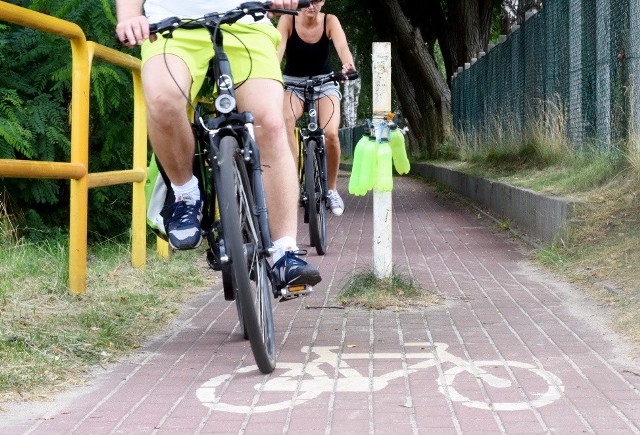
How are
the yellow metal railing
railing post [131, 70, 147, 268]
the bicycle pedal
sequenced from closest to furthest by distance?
the bicycle pedal < the yellow metal railing < railing post [131, 70, 147, 268]

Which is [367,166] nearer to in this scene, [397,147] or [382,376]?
[397,147]

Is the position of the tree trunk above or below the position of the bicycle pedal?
above

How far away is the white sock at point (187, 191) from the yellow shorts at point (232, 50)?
0.38 m

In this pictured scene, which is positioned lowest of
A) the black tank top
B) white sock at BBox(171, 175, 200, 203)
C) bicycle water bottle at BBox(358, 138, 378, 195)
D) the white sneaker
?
the white sneaker

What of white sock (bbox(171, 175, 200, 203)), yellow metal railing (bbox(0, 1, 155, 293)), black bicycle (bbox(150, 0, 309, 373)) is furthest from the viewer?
yellow metal railing (bbox(0, 1, 155, 293))

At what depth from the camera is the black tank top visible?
9016mm

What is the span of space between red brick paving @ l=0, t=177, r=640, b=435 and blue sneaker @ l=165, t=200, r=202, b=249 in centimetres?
51

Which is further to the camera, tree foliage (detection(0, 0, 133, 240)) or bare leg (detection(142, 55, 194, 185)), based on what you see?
tree foliage (detection(0, 0, 133, 240))

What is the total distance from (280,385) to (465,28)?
73.8 feet

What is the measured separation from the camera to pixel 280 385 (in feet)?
14.5

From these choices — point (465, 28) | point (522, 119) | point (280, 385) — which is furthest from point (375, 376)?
point (465, 28)

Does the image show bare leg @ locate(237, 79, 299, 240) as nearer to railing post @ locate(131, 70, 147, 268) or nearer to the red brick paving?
the red brick paving

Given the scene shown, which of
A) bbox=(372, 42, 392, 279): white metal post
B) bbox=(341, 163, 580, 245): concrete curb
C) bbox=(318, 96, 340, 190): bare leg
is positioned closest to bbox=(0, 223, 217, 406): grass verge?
bbox=(372, 42, 392, 279): white metal post

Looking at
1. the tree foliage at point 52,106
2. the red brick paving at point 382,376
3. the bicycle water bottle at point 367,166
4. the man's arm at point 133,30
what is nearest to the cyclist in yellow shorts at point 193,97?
the man's arm at point 133,30
